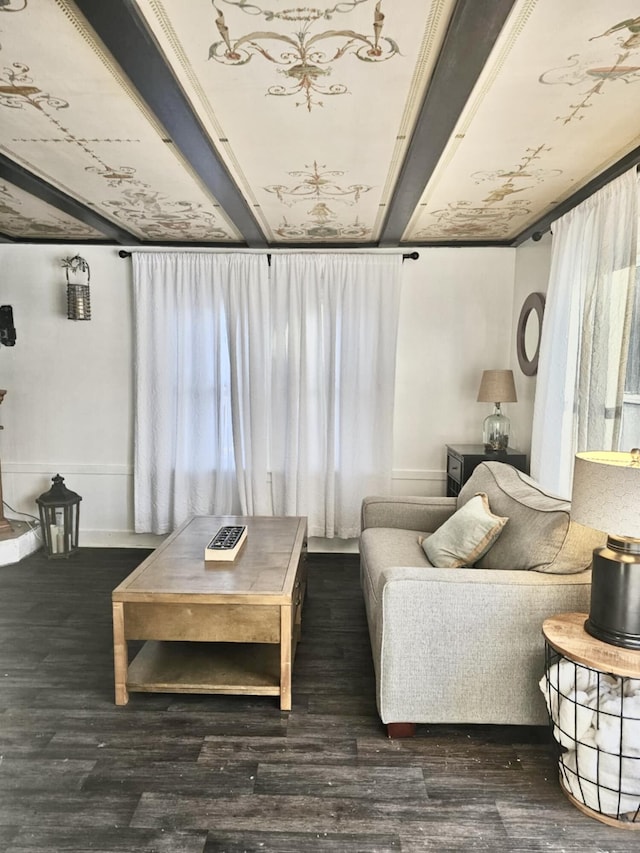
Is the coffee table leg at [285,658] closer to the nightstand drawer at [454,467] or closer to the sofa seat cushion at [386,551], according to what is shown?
the sofa seat cushion at [386,551]

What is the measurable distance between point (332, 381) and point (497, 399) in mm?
1171

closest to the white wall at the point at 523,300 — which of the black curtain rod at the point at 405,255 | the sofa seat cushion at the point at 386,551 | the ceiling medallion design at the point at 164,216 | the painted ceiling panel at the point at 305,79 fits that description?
the black curtain rod at the point at 405,255

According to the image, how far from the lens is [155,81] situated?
1649 millimetres

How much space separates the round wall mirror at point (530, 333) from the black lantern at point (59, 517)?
3.36 m

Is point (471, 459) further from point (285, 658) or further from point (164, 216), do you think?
point (164, 216)

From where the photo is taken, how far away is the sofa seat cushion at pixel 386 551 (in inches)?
96.5

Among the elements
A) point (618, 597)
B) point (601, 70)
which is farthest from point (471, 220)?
point (618, 597)

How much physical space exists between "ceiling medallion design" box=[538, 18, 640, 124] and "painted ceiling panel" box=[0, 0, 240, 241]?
140cm

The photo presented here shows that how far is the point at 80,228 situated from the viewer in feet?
11.5

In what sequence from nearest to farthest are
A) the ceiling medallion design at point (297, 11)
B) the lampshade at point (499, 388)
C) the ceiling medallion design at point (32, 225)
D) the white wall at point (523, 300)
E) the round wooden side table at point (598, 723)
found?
the ceiling medallion design at point (297, 11) → the round wooden side table at point (598, 723) → the ceiling medallion design at point (32, 225) → the white wall at point (523, 300) → the lampshade at point (499, 388)

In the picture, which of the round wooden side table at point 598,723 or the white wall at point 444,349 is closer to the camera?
the round wooden side table at point 598,723

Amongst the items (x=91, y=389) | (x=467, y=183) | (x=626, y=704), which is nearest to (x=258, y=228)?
(x=467, y=183)

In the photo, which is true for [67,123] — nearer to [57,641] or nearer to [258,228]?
[258,228]

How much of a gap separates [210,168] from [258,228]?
1043 mm
